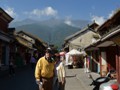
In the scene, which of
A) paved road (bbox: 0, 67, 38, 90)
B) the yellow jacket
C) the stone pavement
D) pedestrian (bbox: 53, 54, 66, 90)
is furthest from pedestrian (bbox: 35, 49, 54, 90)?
paved road (bbox: 0, 67, 38, 90)

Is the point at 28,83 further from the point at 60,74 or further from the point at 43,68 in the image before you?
the point at 43,68

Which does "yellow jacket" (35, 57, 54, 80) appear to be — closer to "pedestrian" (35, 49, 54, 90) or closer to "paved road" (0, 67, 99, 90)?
"pedestrian" (35, 49, 54, 90)

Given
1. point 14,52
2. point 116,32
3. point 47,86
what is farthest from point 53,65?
point 14,52

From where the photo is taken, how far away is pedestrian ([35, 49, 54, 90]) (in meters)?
10.2

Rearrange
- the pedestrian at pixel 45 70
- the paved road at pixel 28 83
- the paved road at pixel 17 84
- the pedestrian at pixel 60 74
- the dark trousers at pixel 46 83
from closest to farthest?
the pedestrian at pixel 45 70 → the dark trousers at pixel 46 83 → the pedestrian at pixel 60 74 → the paved road at pixel 17 84 → the paved road at pixel 28 83

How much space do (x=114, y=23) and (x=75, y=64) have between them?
31.7 metres

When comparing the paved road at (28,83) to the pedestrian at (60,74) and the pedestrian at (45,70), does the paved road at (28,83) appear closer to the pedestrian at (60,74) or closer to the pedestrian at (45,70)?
the pedestrian at (60,74)

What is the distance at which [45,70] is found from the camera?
10258 millimetres

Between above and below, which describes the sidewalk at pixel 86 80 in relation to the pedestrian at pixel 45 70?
below

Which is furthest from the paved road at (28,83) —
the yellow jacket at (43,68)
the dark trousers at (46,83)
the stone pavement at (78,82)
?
the yellow jacket at (43,68)

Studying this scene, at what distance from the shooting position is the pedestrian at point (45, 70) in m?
10.2

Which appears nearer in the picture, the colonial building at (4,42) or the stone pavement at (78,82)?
the stone pavement at (78,82)

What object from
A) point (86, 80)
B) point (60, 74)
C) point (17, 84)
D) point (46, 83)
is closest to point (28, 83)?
point (17, 84)

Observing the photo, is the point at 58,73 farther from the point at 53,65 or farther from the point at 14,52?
the point at 14,52
